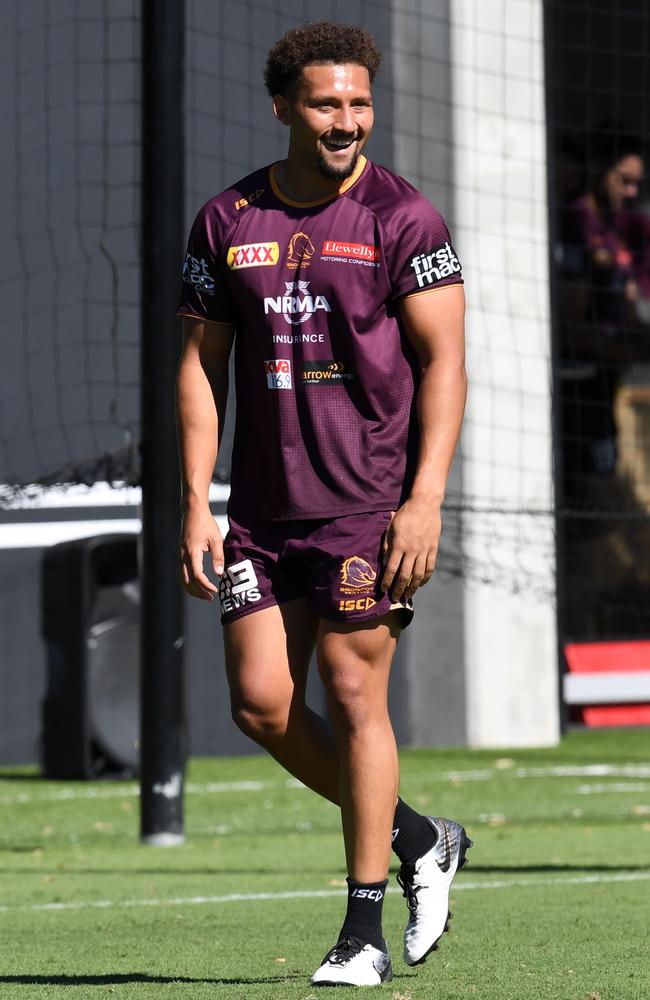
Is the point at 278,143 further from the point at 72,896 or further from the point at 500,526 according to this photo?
the point at 72,896

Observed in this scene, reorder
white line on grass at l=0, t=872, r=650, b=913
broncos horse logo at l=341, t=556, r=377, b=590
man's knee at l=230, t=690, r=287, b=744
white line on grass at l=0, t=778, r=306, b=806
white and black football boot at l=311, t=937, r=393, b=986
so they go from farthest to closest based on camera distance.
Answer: white line on grass at l=0, t=778, r=306, b=806 → white line on grass at l=0, t=872, r=650, b=913 → man's knee at l=230, t=690, r=287, b=744 → broncos horse logo at l=341, t=556, r=377, b=590 → white and black football boot at l=311, t=937, r=393, b=986

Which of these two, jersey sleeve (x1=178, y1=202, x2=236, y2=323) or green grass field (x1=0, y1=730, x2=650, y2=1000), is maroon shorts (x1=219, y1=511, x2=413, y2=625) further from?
green grass field (x1=0, y1=730, x2=650, y2=1000)

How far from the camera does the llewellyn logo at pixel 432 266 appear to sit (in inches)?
155

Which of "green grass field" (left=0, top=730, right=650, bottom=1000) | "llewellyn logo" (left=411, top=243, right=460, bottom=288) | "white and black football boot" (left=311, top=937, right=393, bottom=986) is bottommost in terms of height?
"green grass field" (left=0, top=730, right=650, bottom=1000)

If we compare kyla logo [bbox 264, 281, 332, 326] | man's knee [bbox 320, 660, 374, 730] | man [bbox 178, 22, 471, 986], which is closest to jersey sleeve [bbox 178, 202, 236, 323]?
man [bbox 178, 22, 471, 986]

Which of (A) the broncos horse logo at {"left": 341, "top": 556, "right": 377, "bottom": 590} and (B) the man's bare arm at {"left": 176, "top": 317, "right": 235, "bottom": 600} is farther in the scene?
(B) the man's bare arm at {"left": 176, "top": 317, "right": 235, "bottom": 600}

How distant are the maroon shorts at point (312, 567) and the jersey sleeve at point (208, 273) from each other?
49cm

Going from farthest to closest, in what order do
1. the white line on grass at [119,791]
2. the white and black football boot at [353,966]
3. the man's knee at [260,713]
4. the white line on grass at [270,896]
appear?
the white line on grass at [119,791] < the white line on grass at [270,896] < the man's knee at [260,713] < the white and black football boot at [353,966]

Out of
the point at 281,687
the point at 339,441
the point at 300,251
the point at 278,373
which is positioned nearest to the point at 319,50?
the point at 300,251

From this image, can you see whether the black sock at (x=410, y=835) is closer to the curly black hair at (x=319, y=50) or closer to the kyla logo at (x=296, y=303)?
the kyla logo at (x=296, y=303)

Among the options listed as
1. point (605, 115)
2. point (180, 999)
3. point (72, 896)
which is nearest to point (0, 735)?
point (72, 896)

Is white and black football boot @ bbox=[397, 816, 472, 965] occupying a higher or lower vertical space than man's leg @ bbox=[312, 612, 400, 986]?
lower

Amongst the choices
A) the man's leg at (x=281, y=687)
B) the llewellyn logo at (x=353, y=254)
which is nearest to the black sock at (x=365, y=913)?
the man's leg at (x=281, y=687)

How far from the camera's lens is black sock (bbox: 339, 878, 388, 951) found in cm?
389
